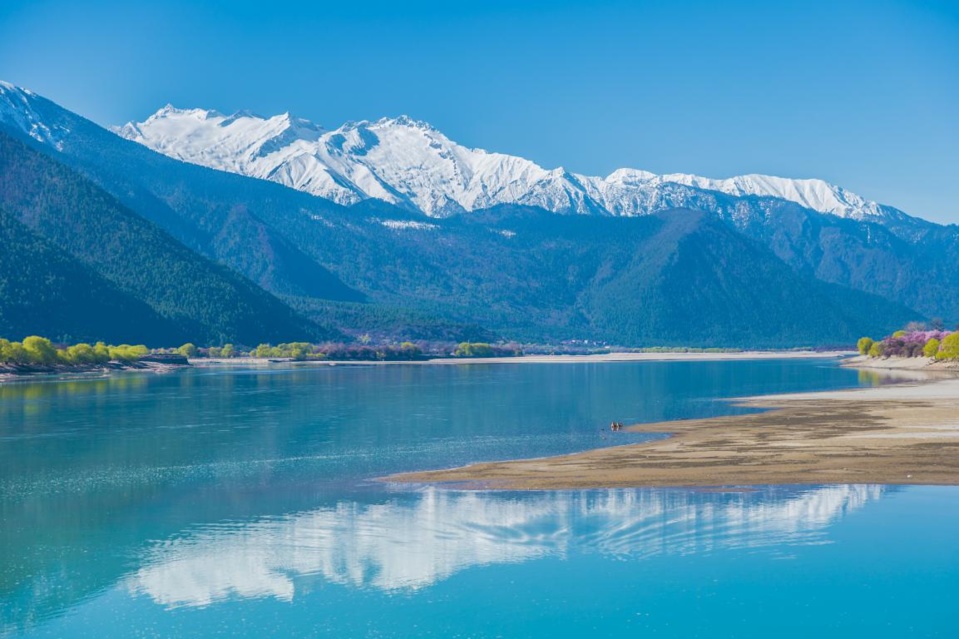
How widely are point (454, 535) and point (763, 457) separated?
2399 cm

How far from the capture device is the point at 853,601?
34.3 meters

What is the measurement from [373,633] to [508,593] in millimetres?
5158

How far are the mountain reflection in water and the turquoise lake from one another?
13 cm

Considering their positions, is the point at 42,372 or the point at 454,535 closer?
the point at 454,535

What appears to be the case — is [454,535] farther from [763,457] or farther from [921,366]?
[921,366]

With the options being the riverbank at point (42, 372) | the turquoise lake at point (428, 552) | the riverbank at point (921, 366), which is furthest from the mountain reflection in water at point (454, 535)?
the riverbank at point (42, 372)

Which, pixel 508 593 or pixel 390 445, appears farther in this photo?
pixel 390 445

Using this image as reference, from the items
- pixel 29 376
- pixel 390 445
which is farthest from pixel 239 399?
pixel 29 376

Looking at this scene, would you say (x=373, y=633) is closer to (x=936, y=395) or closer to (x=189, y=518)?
(x=189, y=518)

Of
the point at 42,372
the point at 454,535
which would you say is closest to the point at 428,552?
the point at 454,535

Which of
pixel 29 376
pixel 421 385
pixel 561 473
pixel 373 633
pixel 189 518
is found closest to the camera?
pixel 373 633

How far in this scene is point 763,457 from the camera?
60188 mm

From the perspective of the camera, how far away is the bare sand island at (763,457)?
53.5m

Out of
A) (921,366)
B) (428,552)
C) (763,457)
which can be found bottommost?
(428,552)
